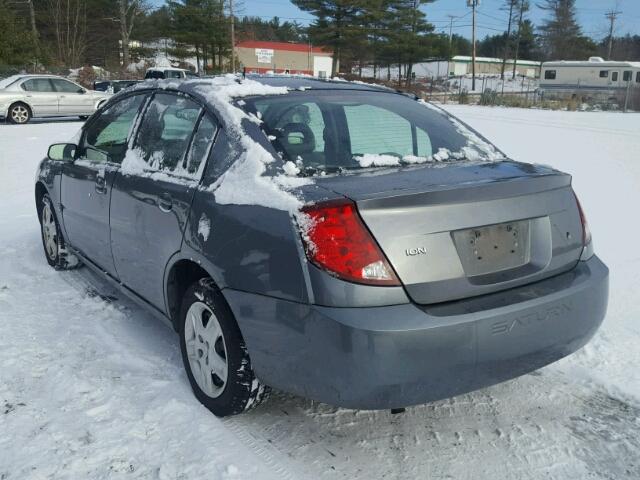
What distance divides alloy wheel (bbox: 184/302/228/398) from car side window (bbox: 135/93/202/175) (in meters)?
0.72

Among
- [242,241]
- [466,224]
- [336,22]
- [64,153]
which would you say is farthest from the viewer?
[336,22]

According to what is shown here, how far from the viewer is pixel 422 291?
2.27 metres

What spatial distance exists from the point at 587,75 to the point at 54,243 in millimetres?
47405

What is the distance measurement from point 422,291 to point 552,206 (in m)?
0.79

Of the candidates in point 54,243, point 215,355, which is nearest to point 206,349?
point 215,355

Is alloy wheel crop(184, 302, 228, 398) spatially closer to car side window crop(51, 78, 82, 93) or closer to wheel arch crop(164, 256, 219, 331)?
wheel arch crop(164, 256, 219, 331)

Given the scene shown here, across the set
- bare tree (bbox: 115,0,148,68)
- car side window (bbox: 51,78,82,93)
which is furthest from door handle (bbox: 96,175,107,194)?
bare tree (bbox: 115,0,148,68)

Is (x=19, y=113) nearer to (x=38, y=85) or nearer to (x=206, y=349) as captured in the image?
(x=38, y=85)

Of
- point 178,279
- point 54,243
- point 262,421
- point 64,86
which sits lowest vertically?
point 262,421

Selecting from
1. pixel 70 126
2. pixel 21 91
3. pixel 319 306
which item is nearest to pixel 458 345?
pixel 319 306

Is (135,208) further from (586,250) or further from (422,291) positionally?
(586,250)

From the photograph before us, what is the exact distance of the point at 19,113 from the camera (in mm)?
18453

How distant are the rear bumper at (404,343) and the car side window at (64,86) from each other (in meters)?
19.0

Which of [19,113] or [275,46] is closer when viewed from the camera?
[19,113]
